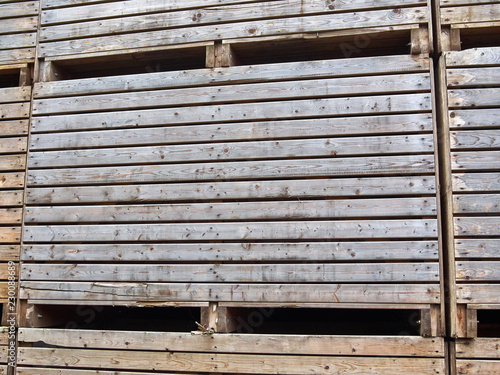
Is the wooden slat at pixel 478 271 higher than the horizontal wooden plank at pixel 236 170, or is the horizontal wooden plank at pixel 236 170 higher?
the horizontal wooden plank at pixel 236 170

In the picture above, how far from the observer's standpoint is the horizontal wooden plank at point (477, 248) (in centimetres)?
452

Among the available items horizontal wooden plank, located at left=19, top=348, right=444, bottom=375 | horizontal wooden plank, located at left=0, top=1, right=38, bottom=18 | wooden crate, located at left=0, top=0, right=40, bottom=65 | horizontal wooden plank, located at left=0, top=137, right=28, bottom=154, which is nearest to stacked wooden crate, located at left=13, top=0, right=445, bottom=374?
horizontal wooden plank, located at left=19, top=348, right=444, bottom=375

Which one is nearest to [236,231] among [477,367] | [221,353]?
[221,353]

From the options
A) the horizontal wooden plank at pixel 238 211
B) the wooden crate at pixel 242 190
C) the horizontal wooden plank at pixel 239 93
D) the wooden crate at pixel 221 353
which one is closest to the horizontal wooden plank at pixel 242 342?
the wooden crate at pixel 221 353

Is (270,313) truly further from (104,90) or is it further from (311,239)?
(104,90)

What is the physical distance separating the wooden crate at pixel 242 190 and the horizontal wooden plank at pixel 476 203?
0.28 meters

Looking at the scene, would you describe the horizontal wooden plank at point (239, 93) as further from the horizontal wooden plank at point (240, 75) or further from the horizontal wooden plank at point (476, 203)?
the horizontal wooden plank at point (476, 203)

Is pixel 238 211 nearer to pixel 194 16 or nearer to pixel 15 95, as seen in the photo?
pixel 194 16

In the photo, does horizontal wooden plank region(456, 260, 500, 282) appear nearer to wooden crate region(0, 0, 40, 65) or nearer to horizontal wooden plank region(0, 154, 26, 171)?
horizontal wooden plank region(0, 154, 26, 171)

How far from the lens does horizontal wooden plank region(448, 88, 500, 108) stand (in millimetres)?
4770

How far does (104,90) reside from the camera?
5.54 metres

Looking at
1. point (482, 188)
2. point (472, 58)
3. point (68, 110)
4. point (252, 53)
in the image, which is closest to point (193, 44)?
point (252, 53)

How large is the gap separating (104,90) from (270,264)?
2.98m

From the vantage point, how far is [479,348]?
14.6ft
